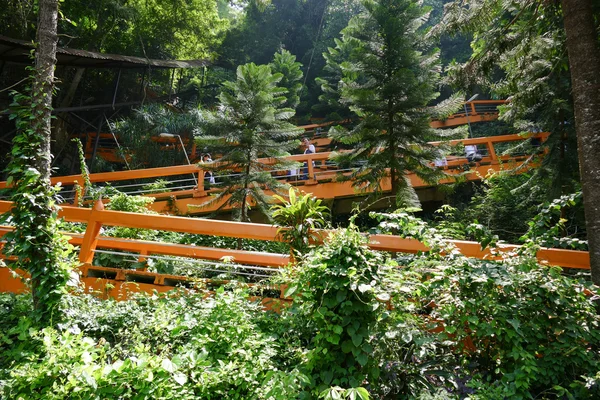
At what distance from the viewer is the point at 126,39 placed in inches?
714

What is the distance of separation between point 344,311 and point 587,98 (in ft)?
9.43

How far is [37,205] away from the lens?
3.33 m

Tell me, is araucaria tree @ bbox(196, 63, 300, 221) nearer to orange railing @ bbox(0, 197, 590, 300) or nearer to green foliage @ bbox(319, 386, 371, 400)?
orange railing @ bbox(0, 197, 590, 300)

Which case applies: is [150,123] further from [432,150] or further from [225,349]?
[225,349]

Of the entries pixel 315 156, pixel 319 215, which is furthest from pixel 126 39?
pixel 319 215

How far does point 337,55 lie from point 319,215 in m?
20.1

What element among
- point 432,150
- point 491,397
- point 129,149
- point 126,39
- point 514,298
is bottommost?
point 491,397

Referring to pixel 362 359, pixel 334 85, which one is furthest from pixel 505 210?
pixel 334 85

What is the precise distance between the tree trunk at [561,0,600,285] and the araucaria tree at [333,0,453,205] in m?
3.81

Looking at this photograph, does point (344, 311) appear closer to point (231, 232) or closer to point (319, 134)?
point (231, 232)

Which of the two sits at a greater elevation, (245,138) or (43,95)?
(245,138)

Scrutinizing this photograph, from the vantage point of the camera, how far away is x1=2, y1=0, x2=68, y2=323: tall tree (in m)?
3.22

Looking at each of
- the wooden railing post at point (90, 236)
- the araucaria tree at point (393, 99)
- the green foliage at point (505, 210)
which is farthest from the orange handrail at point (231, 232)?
the green foliage at point (505, 210)

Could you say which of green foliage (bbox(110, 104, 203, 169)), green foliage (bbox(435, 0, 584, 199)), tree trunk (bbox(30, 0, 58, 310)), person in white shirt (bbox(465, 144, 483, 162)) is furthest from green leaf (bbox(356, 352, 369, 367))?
green foliage (bbox(110, 104, 203, 169))
